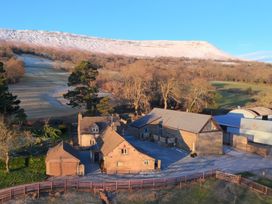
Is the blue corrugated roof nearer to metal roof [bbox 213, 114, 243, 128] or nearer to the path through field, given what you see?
metal roof [bbox 213, 114, 243, 128]

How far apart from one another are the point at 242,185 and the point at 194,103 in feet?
124

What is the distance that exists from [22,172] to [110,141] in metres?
9.99

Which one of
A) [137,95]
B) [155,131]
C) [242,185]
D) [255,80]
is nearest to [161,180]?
[242,185]

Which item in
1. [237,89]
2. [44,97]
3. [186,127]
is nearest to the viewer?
[186,127]

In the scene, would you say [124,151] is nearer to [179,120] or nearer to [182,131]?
[182,131]

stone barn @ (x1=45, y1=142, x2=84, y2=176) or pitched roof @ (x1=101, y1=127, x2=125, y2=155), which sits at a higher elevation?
pitched roof @ (x1=101, y1=127, x2=125, y2=155)

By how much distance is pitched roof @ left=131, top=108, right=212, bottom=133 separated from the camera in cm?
4841

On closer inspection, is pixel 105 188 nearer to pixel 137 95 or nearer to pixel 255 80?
pixel 137 95

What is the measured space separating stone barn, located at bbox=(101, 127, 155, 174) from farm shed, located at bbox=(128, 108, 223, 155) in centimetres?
969

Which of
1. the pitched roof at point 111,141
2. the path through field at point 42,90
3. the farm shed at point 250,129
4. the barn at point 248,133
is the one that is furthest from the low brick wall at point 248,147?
the path through field at point 42,90

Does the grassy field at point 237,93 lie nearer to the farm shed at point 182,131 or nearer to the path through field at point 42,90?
the farm shed at point 182,131

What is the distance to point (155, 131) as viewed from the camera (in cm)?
5444

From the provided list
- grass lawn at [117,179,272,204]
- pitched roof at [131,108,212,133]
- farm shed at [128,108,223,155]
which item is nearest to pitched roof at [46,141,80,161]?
grass lawn at [117,179,272,204]

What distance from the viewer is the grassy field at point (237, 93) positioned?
90188 millimetres
